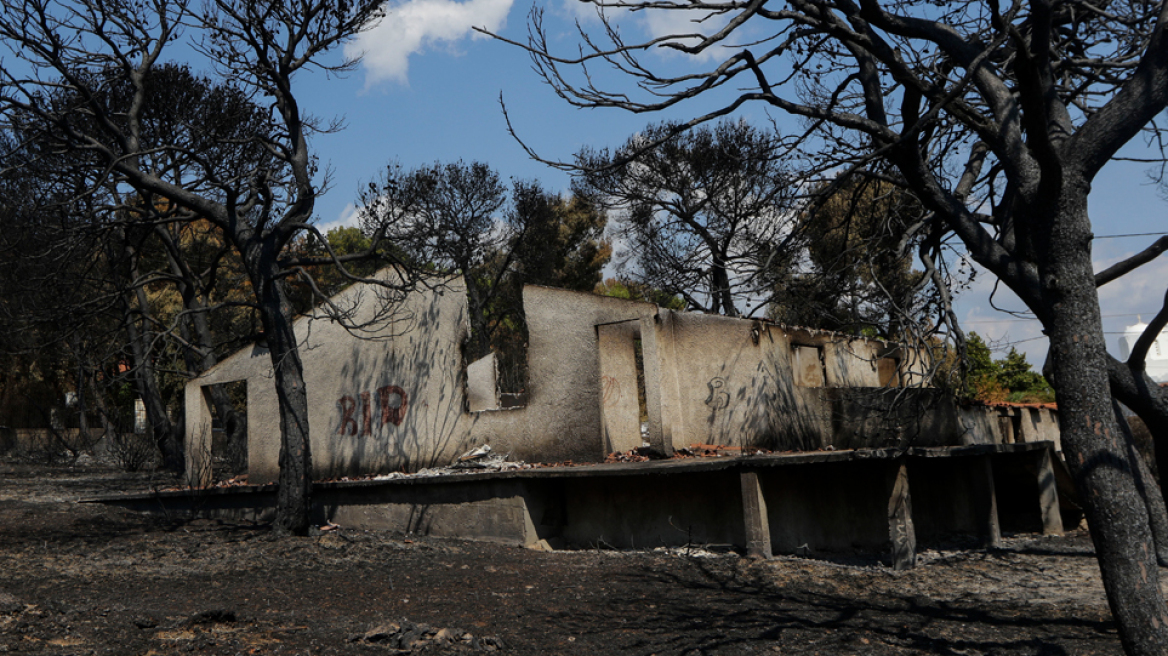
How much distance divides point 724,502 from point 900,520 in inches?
88.4

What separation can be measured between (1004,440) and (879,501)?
4.71 metres

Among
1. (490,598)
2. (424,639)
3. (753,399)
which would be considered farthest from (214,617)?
(753,399)

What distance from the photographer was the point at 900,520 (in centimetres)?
912

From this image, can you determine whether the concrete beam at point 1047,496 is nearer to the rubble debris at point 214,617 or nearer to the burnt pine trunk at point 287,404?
the burnt pine trunk at point 287,404

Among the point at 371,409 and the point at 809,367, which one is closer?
the point at 371,409

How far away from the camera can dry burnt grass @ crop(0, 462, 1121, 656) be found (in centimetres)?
587

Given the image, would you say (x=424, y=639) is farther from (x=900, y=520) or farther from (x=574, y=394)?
(x=574, y=394)

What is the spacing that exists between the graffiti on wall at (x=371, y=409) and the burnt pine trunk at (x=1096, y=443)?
978 centimetres

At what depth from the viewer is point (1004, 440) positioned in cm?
1412

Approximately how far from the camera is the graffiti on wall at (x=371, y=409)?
42.4 feet

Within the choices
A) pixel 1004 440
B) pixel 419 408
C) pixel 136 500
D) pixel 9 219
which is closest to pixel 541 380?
pixel 419 408

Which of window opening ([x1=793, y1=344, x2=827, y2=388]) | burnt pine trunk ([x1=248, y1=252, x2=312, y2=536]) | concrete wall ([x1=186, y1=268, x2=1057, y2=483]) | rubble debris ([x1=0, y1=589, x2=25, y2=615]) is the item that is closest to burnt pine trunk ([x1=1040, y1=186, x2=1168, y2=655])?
concrete wall ([x1=186, y1=268, x2=1057, y2=483])

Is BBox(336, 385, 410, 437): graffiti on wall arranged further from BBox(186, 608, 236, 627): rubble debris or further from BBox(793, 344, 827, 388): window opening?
BBox(186, 608, 236, 627): rubble debris

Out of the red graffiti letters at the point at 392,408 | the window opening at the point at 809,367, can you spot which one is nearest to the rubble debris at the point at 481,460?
the red graffiti letters at the point at 392,408
